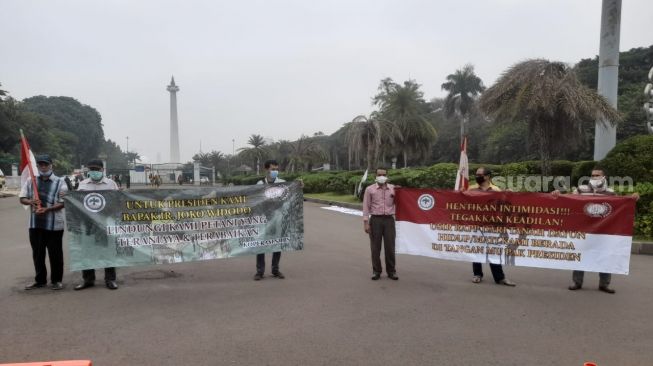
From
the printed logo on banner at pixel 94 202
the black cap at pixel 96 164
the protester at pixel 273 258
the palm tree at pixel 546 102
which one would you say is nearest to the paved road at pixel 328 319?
the protester at pixel 273 258

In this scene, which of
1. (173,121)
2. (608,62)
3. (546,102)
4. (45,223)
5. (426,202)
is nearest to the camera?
(45,223)

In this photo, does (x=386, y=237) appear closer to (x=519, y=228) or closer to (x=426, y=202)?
(x=426, y=202)

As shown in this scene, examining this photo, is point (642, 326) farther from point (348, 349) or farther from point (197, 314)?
point (197, 314)

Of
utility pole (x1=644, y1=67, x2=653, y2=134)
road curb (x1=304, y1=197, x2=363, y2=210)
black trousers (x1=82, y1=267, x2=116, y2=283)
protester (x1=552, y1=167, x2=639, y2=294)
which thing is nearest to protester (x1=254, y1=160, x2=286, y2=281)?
black trousers (x1=82, y1=267, x2=116, y2=283)

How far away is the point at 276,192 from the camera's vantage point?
23.9ft

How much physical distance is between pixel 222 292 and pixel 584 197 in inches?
202

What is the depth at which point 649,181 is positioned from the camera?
35.5 feet

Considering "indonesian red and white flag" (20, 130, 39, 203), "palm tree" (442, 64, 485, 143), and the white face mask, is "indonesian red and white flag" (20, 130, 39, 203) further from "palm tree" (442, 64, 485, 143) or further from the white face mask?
"palm tree" (442, 64, 485, 143)

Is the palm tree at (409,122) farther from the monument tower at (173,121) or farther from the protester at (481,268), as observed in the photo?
the monument tower at (173,121)

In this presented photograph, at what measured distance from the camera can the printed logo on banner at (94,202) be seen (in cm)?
639

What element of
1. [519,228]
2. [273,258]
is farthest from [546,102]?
[273,258]

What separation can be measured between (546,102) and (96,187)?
41.8 feet

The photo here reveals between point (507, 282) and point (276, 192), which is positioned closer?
point (507, 282)

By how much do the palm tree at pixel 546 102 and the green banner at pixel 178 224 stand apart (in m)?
10.1
